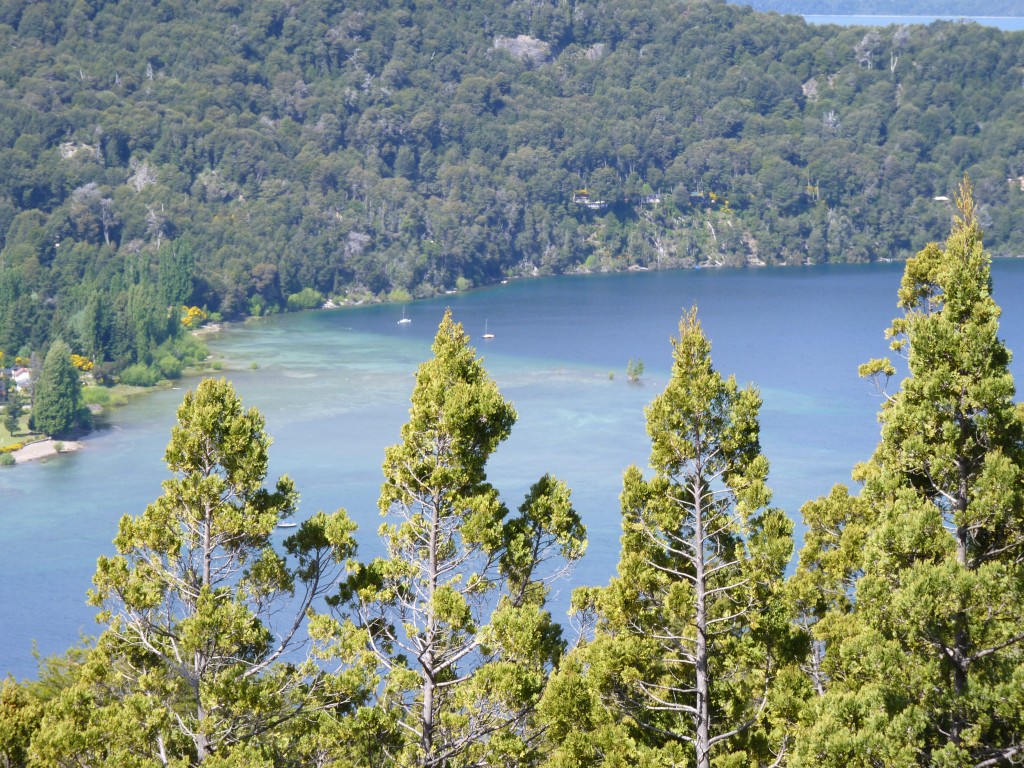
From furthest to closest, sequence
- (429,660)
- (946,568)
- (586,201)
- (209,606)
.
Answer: (586,201) → (429,660) → (209,606) → (946,568)

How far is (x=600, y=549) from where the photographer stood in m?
46.3

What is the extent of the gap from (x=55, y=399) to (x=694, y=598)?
5495 centimetres

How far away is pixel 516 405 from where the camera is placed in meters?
70.0

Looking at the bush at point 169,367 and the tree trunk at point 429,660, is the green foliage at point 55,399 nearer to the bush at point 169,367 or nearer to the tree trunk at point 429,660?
the bush at point 169,367

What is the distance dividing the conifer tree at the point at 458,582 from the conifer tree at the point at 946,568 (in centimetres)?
346

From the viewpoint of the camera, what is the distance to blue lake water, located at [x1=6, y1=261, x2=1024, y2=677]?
161ft

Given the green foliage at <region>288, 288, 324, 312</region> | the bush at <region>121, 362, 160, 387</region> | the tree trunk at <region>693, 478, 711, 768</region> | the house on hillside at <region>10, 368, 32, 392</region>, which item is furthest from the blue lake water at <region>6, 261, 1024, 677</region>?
the tree trunk at <region>693, 478, 711, 768</region>

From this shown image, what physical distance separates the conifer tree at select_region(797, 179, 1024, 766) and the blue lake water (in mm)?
25987

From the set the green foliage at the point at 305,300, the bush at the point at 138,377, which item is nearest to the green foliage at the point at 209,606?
the bush at the point at 138,377

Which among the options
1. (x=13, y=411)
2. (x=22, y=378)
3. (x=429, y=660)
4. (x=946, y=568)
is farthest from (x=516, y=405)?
(x=946, y=568)

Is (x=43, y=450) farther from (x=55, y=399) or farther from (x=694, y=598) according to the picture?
(x=694, y=598)

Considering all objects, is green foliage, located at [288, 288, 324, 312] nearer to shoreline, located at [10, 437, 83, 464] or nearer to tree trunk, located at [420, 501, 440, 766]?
shoreline, located at [10, 437, 83, 464]

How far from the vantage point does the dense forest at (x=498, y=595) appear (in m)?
14.5

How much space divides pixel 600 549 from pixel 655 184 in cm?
11565
